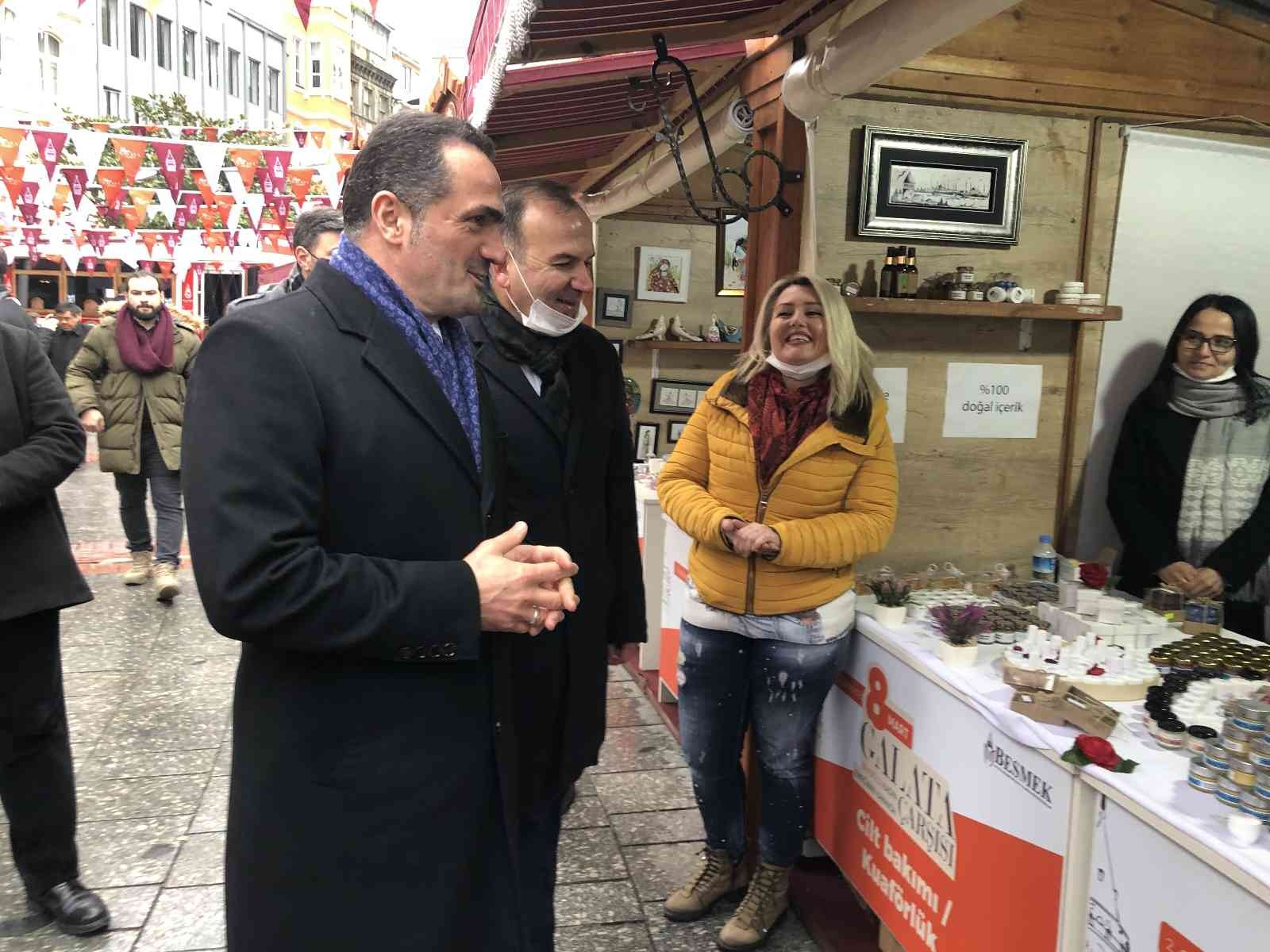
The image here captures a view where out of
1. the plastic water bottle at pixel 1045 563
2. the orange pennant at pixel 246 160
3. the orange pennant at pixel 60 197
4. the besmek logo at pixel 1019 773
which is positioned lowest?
the besmek logo at pixel 1019 773

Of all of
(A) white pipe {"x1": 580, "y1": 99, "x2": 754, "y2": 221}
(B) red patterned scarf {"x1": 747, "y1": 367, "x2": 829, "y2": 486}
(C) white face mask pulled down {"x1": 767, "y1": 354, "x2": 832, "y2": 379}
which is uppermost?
(A) white pipe {"x1": 580, "y1": 99, "x2": 754, "y2": 221}

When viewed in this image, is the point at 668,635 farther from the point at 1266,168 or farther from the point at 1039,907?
the point at 1266,168

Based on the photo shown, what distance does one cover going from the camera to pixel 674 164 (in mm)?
4242

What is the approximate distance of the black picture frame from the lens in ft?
20.4

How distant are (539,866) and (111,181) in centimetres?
1255

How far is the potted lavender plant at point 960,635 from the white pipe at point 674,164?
1.88 m

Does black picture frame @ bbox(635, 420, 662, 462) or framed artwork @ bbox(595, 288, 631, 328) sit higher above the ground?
A: framed artwork @ bbox(595, 288, 631, 328)

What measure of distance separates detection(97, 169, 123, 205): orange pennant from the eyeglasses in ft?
40.4

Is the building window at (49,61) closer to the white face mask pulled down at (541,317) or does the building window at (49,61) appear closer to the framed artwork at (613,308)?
the framed artwork at (613,308)

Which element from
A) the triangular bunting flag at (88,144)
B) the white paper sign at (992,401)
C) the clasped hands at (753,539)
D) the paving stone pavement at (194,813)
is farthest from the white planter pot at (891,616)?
the triangular bunting flag at (88,144)

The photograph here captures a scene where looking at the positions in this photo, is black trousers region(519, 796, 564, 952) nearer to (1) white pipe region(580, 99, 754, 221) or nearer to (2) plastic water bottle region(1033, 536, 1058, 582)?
(2) plastic water bottle region(1033, 536, 1058, 582)

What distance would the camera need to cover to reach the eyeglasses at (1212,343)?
278 cm

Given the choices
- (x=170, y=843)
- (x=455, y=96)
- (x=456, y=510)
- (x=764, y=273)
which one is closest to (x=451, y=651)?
(x=456, y=510)

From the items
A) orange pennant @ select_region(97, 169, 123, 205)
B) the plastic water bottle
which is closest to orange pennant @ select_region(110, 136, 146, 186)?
orange pennant @ select_region(97, 169, 123, 205)
